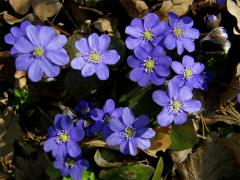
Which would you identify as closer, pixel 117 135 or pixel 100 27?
pixel 117 135

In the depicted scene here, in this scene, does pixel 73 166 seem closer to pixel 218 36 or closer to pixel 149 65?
pixel 149 65

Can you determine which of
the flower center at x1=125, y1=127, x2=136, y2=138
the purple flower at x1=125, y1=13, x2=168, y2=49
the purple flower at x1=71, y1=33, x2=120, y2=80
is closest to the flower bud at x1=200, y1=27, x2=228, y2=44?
the purple flower at x1=125, y1=13, x2=168, y2=49

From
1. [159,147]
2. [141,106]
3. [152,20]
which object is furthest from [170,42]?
[159,147]

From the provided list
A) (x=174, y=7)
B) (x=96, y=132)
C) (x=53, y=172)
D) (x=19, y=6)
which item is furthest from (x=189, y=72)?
(x=19, y=6)

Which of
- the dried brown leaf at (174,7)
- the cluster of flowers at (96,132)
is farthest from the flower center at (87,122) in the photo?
the dried brown leaf at (174,7)

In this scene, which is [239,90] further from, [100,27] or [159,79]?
[100,27]
